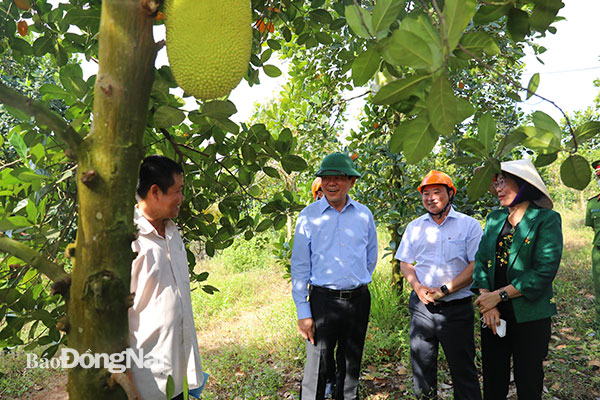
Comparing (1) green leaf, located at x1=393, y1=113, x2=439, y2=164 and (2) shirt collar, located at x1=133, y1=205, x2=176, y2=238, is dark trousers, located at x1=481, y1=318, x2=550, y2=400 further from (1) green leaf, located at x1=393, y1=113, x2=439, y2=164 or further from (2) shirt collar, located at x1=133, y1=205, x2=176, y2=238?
(1) green leaf, located at x1=393, y1=113, x2=439, y2=164

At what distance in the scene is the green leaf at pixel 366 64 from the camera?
593mm

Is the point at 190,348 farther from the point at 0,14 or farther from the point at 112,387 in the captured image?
the point at 0,14

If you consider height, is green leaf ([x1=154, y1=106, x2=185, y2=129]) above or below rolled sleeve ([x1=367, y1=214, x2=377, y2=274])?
above

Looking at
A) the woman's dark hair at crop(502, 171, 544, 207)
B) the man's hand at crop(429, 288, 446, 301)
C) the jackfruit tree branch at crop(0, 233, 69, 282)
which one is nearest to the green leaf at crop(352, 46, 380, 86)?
the jackfruit tree branch at crop(0, 233, 69, 282)

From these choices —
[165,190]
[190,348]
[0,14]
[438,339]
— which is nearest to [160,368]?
[190,348]

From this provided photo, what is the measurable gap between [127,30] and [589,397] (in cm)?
357

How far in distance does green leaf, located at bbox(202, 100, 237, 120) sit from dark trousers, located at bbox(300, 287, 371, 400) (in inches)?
70.6

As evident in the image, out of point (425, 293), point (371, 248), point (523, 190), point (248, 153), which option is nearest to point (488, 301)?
point (425, 293)

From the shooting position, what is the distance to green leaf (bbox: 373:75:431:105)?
0.48 meters

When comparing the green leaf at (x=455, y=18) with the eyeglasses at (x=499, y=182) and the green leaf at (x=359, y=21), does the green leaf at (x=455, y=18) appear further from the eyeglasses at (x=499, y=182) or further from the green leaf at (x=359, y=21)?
the eyeglasses at (x=499, y=182)

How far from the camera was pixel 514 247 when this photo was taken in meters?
2.14

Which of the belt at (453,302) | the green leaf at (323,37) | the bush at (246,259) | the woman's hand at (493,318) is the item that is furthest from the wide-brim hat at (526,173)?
the bush at (246,259)

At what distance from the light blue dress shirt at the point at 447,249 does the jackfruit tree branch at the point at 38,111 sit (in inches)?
95.4

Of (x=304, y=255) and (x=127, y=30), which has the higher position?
(x=127, y=30)
